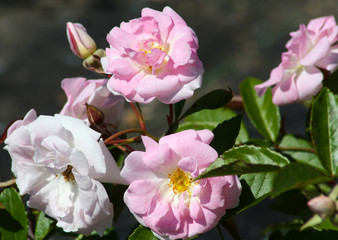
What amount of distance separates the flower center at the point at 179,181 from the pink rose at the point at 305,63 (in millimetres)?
231

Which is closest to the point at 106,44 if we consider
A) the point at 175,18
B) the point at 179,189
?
the point at 175,18

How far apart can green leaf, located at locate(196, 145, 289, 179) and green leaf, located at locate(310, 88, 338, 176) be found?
0.15 feet

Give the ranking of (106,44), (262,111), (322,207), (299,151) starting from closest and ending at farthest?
(322,207) < (299,151) < (262,111) < (106,44)

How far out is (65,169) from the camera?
60 centimetres

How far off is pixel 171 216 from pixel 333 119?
0.23 meters

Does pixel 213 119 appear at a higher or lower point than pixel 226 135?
lower

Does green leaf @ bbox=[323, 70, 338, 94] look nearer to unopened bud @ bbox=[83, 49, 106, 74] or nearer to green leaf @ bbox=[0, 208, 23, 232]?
unopened bud @ bbox=[83, 49, 106, 74]

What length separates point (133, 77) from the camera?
0.63 meters

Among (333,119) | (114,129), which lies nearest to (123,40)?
(114,129)

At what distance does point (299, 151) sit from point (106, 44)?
7.88ft

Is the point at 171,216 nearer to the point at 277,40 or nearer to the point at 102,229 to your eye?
the point at 102,229

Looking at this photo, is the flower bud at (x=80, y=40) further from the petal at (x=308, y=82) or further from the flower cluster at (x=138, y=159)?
the petal at (x=308, y=82)

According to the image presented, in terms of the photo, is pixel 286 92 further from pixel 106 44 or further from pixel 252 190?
pixel 106 44

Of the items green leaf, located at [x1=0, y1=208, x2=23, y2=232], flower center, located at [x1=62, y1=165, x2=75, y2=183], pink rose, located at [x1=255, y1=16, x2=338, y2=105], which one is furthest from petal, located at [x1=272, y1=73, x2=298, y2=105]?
green leaf, located at [x1=0, y1=208, x2=23, y2=232]
